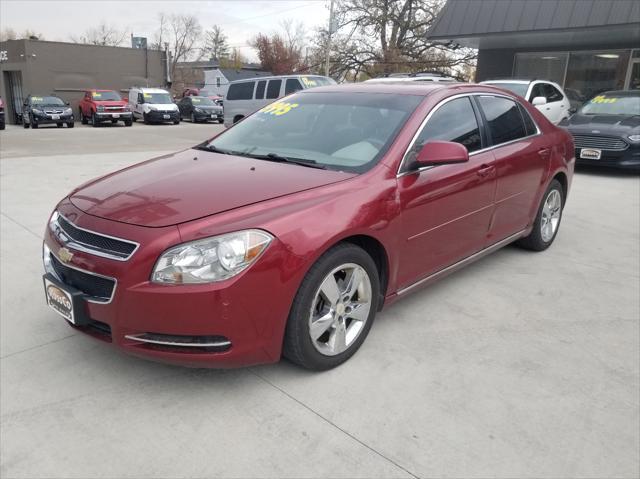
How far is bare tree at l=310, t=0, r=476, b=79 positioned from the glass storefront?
48.1ft

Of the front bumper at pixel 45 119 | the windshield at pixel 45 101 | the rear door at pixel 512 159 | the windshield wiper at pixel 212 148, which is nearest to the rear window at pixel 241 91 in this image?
the front bumper at pixel 45 119

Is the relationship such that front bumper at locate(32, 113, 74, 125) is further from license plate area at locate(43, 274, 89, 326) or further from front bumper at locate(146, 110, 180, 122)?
license plate area at locate(43, 274, 89, 326)

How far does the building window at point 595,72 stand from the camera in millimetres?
15797

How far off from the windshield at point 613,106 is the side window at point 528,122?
725 centimetres

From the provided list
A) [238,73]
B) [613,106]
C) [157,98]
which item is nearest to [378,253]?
[613,106]

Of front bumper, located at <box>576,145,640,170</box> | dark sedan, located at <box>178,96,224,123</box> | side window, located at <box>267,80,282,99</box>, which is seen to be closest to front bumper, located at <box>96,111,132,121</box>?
dark sedan, located at <box>178,96,224,123</box>

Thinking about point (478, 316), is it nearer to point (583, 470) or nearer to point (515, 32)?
point (583, 470)

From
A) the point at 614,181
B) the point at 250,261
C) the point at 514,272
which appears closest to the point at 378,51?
the point at 614,181

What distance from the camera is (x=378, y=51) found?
3312 cm

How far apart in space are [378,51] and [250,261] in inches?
1307

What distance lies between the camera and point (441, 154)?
310 cm

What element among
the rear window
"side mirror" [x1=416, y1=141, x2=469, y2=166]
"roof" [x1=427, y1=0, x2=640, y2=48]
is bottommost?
"side mirror" [x1=416, y1=141, x2=469, y2=166]

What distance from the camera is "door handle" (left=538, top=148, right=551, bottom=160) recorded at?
4.62m

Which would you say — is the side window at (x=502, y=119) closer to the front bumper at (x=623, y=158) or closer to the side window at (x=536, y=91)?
the front bumper at (x=623, y=158)
